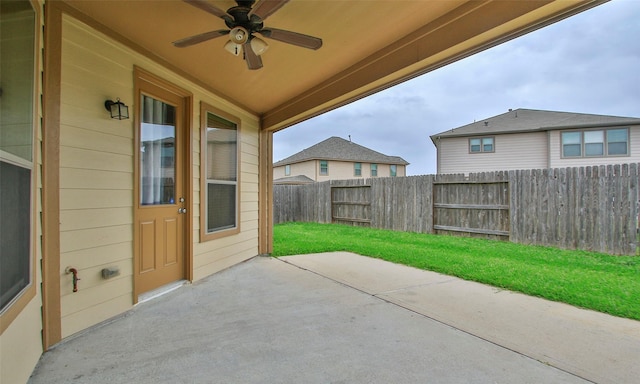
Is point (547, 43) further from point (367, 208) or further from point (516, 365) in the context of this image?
point (516, 365)

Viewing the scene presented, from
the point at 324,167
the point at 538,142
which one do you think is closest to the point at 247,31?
the point at 538,142

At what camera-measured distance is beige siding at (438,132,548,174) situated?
1176cm

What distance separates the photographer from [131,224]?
279 cm

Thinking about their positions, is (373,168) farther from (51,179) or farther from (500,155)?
(51,179)

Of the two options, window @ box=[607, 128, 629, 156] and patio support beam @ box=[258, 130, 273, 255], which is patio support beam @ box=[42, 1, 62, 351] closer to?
patio support beam @ box=[258, 130, 273, 255]

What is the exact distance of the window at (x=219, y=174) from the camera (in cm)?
381

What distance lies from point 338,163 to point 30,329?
17353 millimetres

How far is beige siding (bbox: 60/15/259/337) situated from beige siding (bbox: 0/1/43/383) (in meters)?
0.23

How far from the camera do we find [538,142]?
11734 millimetres

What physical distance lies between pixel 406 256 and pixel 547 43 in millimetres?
7809

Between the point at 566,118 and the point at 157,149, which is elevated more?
the point at 566,118

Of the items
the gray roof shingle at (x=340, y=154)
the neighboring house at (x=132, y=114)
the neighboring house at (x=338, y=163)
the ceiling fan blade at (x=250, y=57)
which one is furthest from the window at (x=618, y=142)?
the ceiling fan blade at (x=250, y=57)

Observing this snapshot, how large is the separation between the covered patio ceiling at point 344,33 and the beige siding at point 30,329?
0.76 meters

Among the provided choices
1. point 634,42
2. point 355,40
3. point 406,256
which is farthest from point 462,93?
point 355,40
